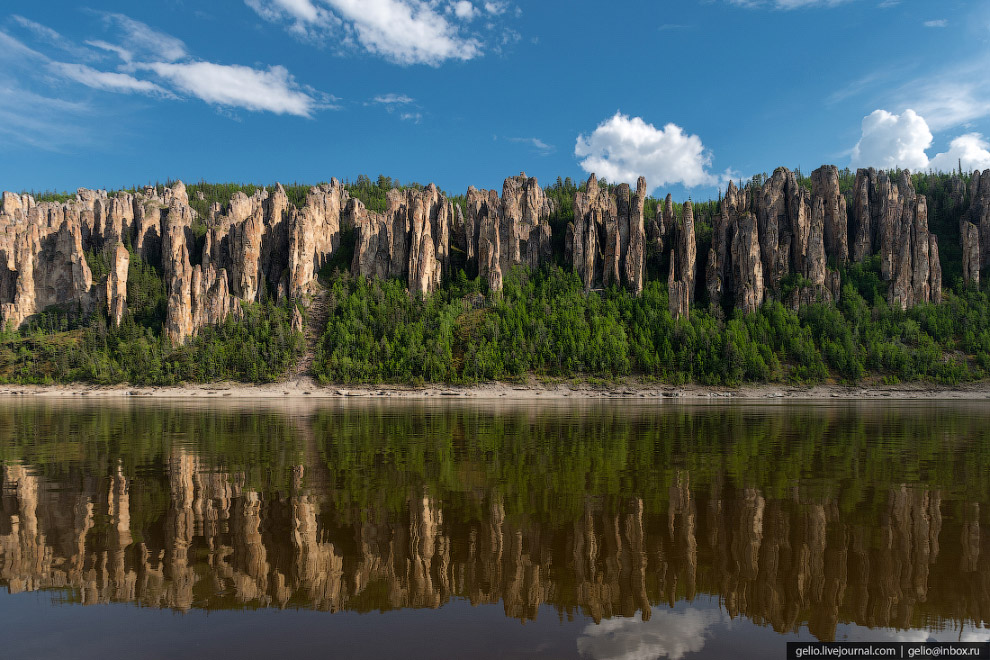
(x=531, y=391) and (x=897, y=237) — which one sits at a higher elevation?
(x=897, y=237)

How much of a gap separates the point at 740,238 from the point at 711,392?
56575 millimetres

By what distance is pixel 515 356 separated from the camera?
112 meters

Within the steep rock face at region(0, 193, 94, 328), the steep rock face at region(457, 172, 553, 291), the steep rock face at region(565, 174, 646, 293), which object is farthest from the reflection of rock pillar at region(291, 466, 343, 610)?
the steep rock face at region(0, 193, 94, 328)

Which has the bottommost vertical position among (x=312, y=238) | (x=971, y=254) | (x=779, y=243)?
(x=971, y=254)

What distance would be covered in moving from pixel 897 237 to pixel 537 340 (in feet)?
326

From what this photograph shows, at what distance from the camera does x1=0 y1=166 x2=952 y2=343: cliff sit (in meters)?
134

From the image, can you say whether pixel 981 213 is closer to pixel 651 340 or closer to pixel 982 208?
pixel 982 208

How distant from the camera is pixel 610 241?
14675 centimetres

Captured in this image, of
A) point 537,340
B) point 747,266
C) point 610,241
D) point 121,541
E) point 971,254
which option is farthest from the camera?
point 610,241

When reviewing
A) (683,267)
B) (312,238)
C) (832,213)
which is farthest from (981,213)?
(312,238)

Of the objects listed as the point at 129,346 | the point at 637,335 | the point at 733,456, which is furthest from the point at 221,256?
the point at 733,456

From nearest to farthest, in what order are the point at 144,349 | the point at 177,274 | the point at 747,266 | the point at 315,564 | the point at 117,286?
the point at 315,564, the point at 144,349, the point at 747,266, the point at 177,274, the point at 117,286

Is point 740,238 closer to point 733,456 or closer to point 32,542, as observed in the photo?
point 733,456

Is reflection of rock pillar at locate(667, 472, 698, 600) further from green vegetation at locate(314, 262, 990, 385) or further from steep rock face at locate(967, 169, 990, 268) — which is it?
steep rock face at locate(967, 169, 990, 268)
